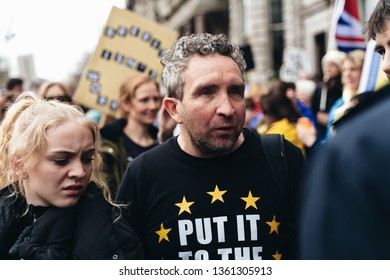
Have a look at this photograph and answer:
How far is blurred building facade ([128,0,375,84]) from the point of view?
19.5 meters

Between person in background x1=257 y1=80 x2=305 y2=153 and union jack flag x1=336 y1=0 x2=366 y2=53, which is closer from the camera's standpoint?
person in background x1=257 y1=80 x2=305 y2=153

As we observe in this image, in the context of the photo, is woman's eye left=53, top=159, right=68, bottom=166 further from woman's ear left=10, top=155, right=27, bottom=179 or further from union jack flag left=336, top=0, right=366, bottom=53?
union jack flag left=336, top=0, right=366, bottom=53

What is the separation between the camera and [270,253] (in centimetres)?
229

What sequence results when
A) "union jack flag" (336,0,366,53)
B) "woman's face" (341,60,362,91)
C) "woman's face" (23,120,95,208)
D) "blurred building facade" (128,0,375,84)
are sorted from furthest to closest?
"blurred building facade" (128,0,375,84) < "union jack flag" (336,0,366,53) < "woman's face" (341,60,362,91) < "woman's face" (23,120,95,208)

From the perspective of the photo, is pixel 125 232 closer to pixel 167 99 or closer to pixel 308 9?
pixel 167 99

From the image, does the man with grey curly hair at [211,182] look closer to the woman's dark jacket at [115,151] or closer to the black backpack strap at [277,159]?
the black backpack strap at [277,159]

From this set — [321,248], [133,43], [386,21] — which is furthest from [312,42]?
[321,248]

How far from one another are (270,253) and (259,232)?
9 centimetres

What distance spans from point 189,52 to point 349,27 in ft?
14.4

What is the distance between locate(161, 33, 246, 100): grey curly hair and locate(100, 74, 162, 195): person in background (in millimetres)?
2212

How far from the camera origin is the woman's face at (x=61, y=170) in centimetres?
225

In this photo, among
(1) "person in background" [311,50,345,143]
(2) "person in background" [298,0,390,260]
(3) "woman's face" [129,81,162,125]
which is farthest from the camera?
(1) "person in background" [311,50,345,143]

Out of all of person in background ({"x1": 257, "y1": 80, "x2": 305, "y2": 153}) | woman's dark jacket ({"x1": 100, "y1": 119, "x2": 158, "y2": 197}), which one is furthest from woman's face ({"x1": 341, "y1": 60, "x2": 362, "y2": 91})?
woman's dark jacket ({"x1": 100, "y1": 119, "x2": 158, "y2": 197})

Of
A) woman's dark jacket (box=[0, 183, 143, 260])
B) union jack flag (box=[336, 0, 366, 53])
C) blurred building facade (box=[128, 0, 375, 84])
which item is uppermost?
blurred building facade (box=[128, 0, 375, 84])
